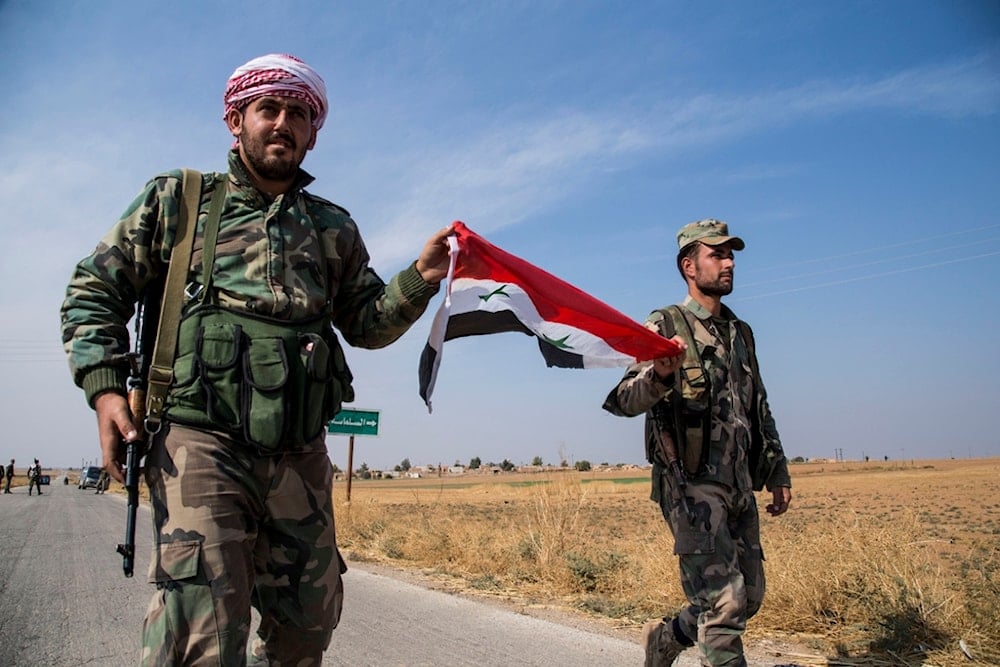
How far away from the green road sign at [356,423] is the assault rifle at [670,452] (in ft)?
35.3

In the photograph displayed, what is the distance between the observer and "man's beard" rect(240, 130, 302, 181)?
2809 mm

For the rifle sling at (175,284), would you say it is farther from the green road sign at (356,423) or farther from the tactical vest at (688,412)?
the green road sign at (356,423)

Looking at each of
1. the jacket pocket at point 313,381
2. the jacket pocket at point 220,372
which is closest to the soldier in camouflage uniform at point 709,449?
the jacket pocket at point 313,381

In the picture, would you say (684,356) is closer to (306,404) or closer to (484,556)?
(306,404)

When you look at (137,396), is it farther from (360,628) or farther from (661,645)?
(360,628)

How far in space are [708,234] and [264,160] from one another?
8.92 ft

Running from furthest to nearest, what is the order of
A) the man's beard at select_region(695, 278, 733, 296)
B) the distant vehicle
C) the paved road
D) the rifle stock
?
1. the distant vehicle
2. the paved road
3. the man's beard at select_region(695, 278, 733, 296)
4. the rifle stock

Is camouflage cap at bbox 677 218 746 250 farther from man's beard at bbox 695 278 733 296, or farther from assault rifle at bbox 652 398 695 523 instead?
assault rifle at bbox 652 398 695 523

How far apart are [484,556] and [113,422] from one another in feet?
23.3

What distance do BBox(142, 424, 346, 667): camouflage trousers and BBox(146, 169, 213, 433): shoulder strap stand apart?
0.11m

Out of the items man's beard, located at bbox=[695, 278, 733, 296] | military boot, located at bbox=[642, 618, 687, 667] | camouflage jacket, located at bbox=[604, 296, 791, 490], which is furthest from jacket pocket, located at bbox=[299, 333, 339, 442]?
man's beard, located at bbox=[695, 278, 733, 296]

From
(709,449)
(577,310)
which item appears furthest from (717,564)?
(577,310)

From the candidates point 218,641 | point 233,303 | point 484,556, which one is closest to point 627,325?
point 233,303

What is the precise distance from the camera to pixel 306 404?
261cm
